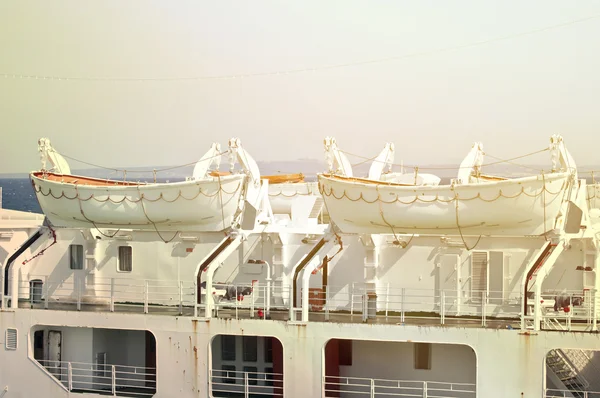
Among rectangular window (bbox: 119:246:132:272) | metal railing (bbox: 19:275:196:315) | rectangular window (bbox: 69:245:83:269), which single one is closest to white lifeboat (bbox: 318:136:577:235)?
metal railing (bbox: 19:275:196:315)

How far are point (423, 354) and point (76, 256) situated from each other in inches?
396

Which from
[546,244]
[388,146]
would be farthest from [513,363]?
[388,146]

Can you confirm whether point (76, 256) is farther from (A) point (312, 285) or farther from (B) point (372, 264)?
(B) point (372, 264)

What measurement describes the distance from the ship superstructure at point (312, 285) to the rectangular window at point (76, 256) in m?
0.04

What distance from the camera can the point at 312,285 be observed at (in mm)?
23531

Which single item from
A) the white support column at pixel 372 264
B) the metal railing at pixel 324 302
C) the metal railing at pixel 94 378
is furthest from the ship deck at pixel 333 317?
the metal railing at pixel 94 378

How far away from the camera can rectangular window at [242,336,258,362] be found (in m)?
23.8

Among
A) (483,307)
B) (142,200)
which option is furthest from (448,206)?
(142,200)

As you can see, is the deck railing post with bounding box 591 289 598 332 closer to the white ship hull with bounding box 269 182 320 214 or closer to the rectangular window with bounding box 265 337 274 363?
the rectangular window with bounding box 265 337 274 363

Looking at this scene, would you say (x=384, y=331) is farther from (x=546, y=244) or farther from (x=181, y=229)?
(x=181, y=229)

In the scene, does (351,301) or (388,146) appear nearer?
(351,301)

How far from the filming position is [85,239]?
81.8 feet

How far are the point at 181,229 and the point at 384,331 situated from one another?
6.27 m

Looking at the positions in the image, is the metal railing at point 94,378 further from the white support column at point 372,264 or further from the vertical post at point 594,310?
the vertical post at point 594,310
